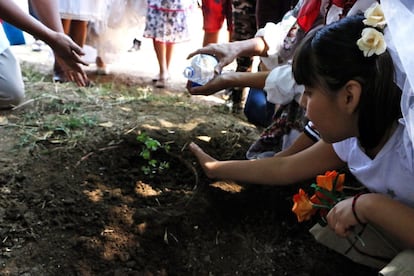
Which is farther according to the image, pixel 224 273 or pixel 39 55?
pixel 39 55

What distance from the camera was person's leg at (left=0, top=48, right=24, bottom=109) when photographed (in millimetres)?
2551

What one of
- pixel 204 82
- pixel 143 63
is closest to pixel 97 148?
pixel 204 82

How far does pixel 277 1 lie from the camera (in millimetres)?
2654

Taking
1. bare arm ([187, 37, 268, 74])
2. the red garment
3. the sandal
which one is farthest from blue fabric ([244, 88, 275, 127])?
the sandal

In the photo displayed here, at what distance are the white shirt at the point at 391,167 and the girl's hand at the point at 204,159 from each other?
1.71 ft

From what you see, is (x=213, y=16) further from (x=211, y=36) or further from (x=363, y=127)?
(x=363, y=127)

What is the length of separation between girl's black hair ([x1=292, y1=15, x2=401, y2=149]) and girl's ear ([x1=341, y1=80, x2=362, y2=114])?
0.03 feet

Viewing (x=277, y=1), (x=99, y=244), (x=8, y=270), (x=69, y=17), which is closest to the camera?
(x=8, y=270)

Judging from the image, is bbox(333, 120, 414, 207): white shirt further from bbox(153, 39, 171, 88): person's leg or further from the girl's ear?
bbox(153, 39, 171, 88): person's leg

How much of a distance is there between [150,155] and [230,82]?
0.44 m

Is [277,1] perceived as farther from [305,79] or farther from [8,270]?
[8,270]

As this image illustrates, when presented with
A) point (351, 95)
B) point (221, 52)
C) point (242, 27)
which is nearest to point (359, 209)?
point (351, 95)

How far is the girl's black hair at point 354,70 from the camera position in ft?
4.03

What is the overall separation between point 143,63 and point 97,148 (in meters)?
2.17
